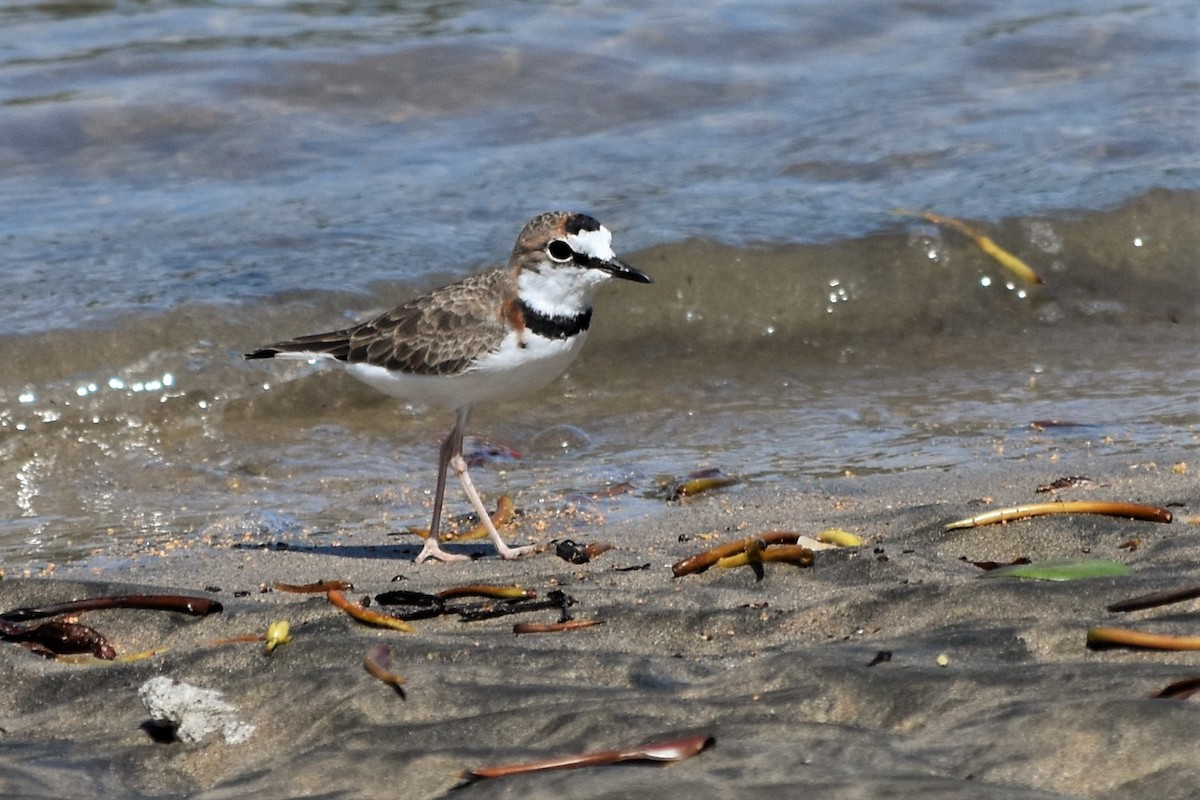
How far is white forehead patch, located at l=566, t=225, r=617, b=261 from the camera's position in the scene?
18.0ft

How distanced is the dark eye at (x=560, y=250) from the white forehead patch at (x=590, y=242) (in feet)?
0.06

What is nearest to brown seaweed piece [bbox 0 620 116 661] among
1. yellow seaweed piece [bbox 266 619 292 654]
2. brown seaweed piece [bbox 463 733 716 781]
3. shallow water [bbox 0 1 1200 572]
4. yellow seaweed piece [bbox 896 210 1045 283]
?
yellow seaweed piece [bbox 266 619 292 654]

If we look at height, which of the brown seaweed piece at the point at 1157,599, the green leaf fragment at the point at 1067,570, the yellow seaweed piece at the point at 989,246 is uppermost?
the brown seaweed piece at the point at 1157,599

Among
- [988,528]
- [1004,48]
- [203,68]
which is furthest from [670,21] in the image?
[988,528]

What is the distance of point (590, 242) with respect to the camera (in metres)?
5.50

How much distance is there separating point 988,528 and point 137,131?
8.11m

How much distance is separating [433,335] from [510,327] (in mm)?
300

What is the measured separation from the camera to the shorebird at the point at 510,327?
17.9 ft

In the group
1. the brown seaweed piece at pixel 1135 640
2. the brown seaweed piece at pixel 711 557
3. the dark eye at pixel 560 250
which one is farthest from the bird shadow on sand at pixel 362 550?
the brown seaweed piece at pixel 1135 640

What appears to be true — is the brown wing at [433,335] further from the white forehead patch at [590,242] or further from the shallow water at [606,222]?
the shallow water at [606,222]

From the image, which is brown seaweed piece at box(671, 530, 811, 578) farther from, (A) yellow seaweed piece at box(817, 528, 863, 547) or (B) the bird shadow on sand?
(B) the bird shadow on sand

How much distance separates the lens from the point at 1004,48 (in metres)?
13.0

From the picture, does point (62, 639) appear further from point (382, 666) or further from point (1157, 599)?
point (1157, 599)

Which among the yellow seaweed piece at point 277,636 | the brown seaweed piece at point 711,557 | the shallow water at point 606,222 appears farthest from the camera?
the shallow water at point 606,222
